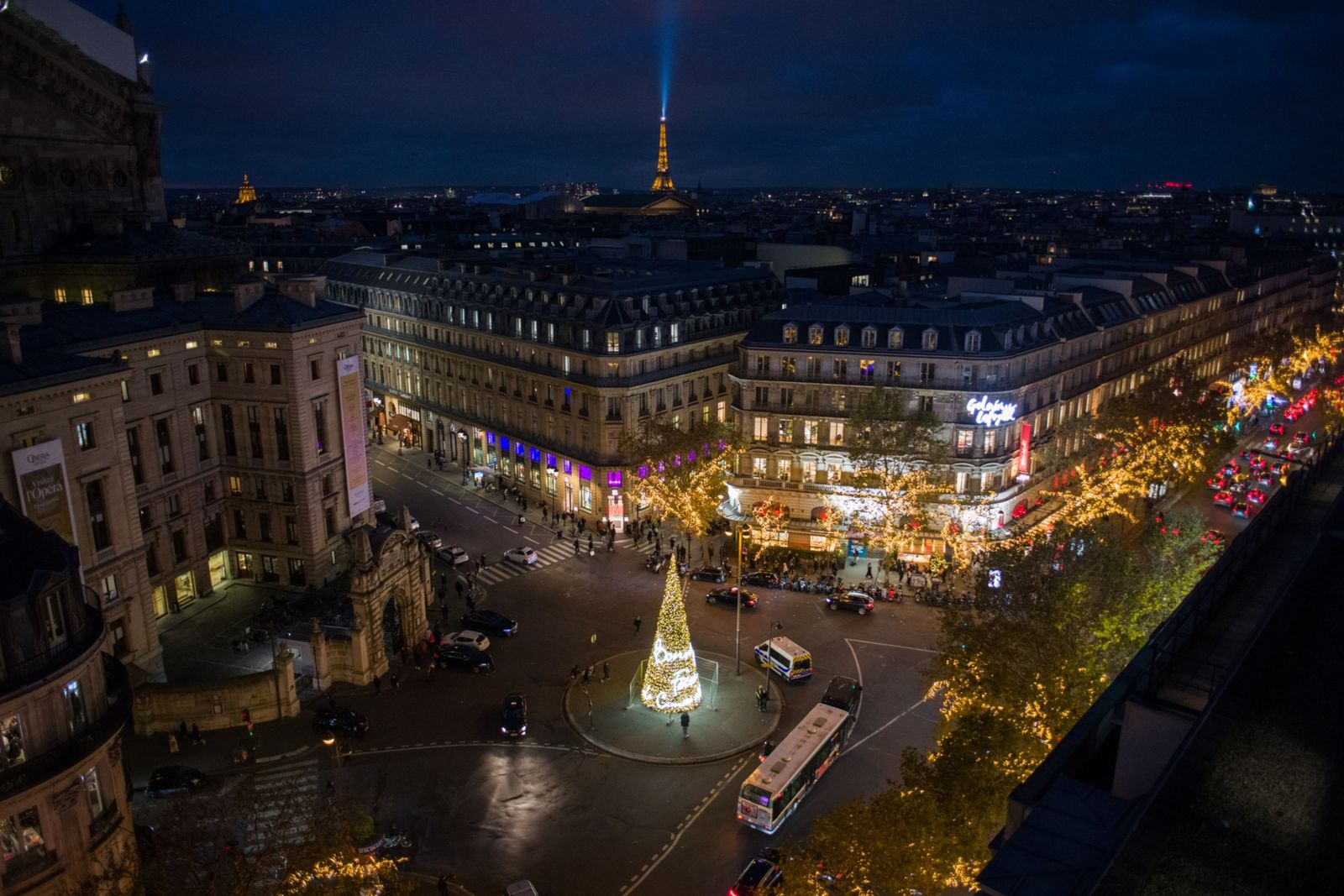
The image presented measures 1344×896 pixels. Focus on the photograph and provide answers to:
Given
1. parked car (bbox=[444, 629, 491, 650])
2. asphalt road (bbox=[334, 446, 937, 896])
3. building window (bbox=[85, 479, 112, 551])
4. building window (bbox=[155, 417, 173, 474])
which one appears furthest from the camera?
building window (bbox=[155, 417, 173, 474])

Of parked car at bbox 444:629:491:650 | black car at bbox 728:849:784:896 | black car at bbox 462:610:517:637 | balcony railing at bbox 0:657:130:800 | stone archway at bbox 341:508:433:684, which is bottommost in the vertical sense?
black car at bbox 462:610:517:637

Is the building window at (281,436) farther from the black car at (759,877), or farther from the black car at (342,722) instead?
the black car at (759,877)

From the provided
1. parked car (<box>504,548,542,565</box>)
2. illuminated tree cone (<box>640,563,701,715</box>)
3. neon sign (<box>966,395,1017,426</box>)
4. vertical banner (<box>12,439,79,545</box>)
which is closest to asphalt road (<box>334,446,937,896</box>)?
parked car (<box>504,548,542,565</box>)

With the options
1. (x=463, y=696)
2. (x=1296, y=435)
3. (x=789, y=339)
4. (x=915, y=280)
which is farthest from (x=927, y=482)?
(x=1296, y=435)

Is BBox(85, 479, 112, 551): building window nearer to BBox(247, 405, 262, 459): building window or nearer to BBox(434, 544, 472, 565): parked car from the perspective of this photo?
BBox(247, 405, 262, 459): building window

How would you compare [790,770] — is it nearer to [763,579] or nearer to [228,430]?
[763,579]

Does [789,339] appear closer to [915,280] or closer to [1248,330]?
[915,280]
